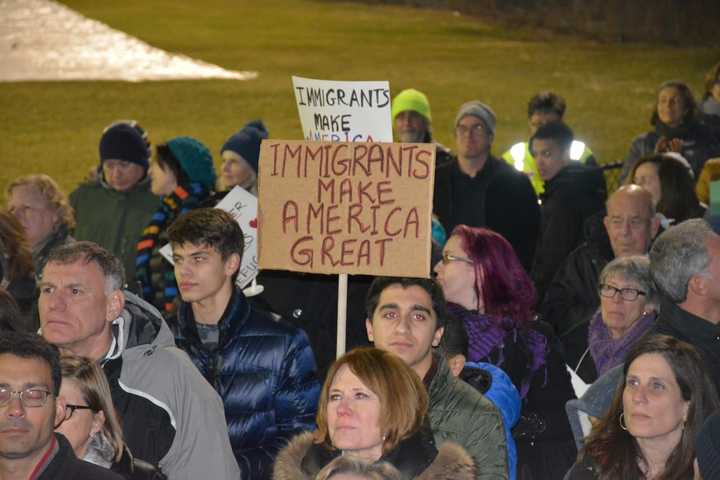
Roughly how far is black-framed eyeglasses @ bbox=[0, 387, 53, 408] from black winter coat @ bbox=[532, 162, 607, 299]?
18.7 feet

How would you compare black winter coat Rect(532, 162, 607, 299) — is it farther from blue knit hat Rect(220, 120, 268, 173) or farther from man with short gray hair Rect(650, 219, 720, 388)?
man with short gray hair Rect(650, 219, 720, 388)

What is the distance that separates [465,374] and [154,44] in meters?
26.2

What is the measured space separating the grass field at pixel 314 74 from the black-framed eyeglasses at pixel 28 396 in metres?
14.4

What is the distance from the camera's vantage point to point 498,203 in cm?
988

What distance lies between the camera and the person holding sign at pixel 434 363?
16.5 ft

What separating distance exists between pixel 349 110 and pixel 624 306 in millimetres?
1634

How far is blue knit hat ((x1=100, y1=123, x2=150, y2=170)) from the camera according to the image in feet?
30.2

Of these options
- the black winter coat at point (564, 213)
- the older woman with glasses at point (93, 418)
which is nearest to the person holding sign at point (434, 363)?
the older woman with glasses at point (93, 418)

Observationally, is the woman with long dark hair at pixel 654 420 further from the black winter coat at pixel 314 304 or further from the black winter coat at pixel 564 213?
the black winter coat at pixel 564 213

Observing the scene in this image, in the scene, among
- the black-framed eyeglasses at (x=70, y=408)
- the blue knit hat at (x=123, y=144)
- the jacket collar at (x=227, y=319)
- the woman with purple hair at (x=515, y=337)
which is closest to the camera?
the black-framed eyeglasses at (x=70, y=408)

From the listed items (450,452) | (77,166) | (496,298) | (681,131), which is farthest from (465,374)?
(77,166)

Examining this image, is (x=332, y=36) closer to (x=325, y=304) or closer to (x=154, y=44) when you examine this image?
(x=154, y=44)

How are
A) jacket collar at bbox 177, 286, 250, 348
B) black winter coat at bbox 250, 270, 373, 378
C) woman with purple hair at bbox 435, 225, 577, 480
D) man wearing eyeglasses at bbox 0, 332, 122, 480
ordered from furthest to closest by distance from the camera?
black winter coat at bbox 250, 270, 373, 378
woman with purple hair at bbox 435, 225, 577, 480
jacket collar at bbox 177, 286, 250, 348
man wearing eyeglasses at bbox 0, 332, 122, 480

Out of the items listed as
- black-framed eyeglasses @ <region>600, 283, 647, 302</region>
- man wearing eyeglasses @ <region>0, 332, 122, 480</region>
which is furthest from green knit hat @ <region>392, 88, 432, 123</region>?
man wearing eyeglasses @ <region>0, 332, 122, 480</region>
